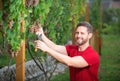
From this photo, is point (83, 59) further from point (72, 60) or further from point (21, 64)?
point (21, 64)

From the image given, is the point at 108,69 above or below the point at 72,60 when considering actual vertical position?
below

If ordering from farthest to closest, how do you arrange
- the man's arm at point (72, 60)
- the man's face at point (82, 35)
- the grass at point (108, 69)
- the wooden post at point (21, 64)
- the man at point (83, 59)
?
the grass at point (108, 69)
the wooden post at point (21, 64)
the man's face at point (82, 35)
the man at point (83, 59)
the man's arm at point (72, 60)

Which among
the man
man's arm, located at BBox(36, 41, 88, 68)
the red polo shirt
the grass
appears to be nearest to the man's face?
the man

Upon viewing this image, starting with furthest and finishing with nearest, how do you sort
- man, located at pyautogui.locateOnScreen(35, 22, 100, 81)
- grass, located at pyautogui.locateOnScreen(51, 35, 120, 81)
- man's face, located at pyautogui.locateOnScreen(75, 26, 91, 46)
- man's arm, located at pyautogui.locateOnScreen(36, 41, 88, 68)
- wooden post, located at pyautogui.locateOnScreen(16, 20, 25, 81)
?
grass, located at pyautogui.locateOnScreen(51, 35, 120, 81) → wooden post, located at pyautogui.locateOnScreen(16, 20, 25, 81) → man's face, located at pyautogui.locateOnScreen(75, 26, 91, 46) → man, located at pyautogui.locateOnScreen(35, 22, 100, 81) → man's arm, located at pyautogui.locateOnScreen(36, 41, 88, 68)

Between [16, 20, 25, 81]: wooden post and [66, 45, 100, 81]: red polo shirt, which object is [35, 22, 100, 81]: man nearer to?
[66, 45, 100, 81]: red polo shirt

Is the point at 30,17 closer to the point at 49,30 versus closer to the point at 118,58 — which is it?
the point at 49,30

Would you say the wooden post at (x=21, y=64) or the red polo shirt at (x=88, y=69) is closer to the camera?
the red polo shirt at (x=88, y=69)

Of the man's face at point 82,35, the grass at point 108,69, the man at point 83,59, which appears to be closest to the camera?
the man at point 83,59

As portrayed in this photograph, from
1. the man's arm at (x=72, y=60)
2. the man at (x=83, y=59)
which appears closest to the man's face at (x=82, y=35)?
the man at (x=83, y=59)

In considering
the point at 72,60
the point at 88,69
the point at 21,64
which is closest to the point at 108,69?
the point at 21,64

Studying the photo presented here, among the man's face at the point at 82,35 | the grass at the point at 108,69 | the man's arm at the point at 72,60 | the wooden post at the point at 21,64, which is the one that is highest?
the man's face at the point at 82,35

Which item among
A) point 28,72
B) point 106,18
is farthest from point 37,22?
point 106,18

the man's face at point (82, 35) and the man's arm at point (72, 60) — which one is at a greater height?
the man's face at point (82, 35)

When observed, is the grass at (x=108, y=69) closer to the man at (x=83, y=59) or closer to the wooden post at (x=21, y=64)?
the wooden post at (x=21, y=64)
